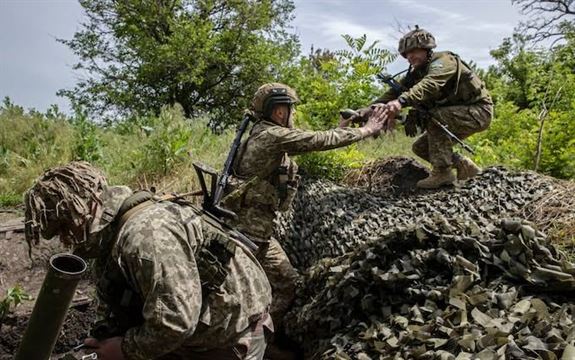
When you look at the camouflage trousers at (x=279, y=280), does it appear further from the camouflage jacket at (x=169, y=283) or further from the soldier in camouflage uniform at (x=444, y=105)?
the camouflage jacket at (x=169, y=283)

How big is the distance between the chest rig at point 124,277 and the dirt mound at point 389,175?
3.81 m

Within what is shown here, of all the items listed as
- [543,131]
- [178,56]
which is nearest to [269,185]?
[543,131]

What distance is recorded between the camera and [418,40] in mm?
5684

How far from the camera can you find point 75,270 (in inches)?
101

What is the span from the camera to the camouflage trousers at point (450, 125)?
5.85 m

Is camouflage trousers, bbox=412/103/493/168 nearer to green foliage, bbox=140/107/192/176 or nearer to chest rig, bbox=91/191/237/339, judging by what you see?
green foliage, bbox=140/107/192/176

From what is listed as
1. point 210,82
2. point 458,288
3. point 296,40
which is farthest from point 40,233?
point 296,40

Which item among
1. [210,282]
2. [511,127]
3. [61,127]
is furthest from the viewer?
[61,127]

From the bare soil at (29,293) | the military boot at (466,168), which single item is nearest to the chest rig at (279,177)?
the military boot at (466,168)

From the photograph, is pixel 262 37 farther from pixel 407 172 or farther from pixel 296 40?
pixel 407 172

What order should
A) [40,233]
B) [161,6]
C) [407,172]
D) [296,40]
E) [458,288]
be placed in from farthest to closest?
[296,40]
[161,6]
[407,172]
[458,288]
[40,233]

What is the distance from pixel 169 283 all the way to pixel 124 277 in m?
0.29

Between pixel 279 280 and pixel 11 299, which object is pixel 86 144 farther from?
pixel 279 280

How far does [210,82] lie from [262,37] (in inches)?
92.7
